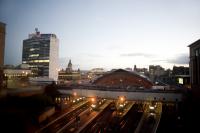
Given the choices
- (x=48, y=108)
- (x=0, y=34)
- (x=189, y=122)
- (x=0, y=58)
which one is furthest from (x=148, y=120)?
(x=0, y=34)

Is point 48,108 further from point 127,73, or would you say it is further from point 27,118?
point 127,73

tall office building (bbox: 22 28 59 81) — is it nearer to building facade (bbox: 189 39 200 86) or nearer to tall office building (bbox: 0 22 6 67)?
tall office building (bbox: 0 22 6 67)

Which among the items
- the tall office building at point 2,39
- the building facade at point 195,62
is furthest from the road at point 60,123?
the building facade at point 195,62

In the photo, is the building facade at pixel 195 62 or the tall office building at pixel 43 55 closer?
the building facade at pixel 195 62

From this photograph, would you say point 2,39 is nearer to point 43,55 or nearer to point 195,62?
point 195,62

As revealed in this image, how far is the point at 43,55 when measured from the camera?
153500 mm

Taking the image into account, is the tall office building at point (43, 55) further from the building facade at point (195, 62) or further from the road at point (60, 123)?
the building facade at point (195, 62)

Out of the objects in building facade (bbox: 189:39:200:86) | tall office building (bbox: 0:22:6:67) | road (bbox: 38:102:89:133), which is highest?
tall office building (bbox: 0:22:6:67)

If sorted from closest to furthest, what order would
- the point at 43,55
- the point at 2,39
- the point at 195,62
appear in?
the point at 195,62
the point at 2,39
the point at 43,55

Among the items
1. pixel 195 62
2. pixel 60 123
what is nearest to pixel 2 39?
pixel 60 123

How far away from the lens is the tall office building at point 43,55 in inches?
5984

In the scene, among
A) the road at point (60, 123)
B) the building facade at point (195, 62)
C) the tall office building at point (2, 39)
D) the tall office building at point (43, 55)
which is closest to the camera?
the road at point (60, 123)

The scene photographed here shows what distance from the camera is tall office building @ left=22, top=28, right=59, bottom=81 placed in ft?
499

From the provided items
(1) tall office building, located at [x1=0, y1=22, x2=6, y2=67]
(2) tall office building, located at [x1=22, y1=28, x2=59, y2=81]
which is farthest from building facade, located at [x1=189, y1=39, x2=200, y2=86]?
(2) tall office building, located at [x1=22, y1=28, x2=59, y2=81]
